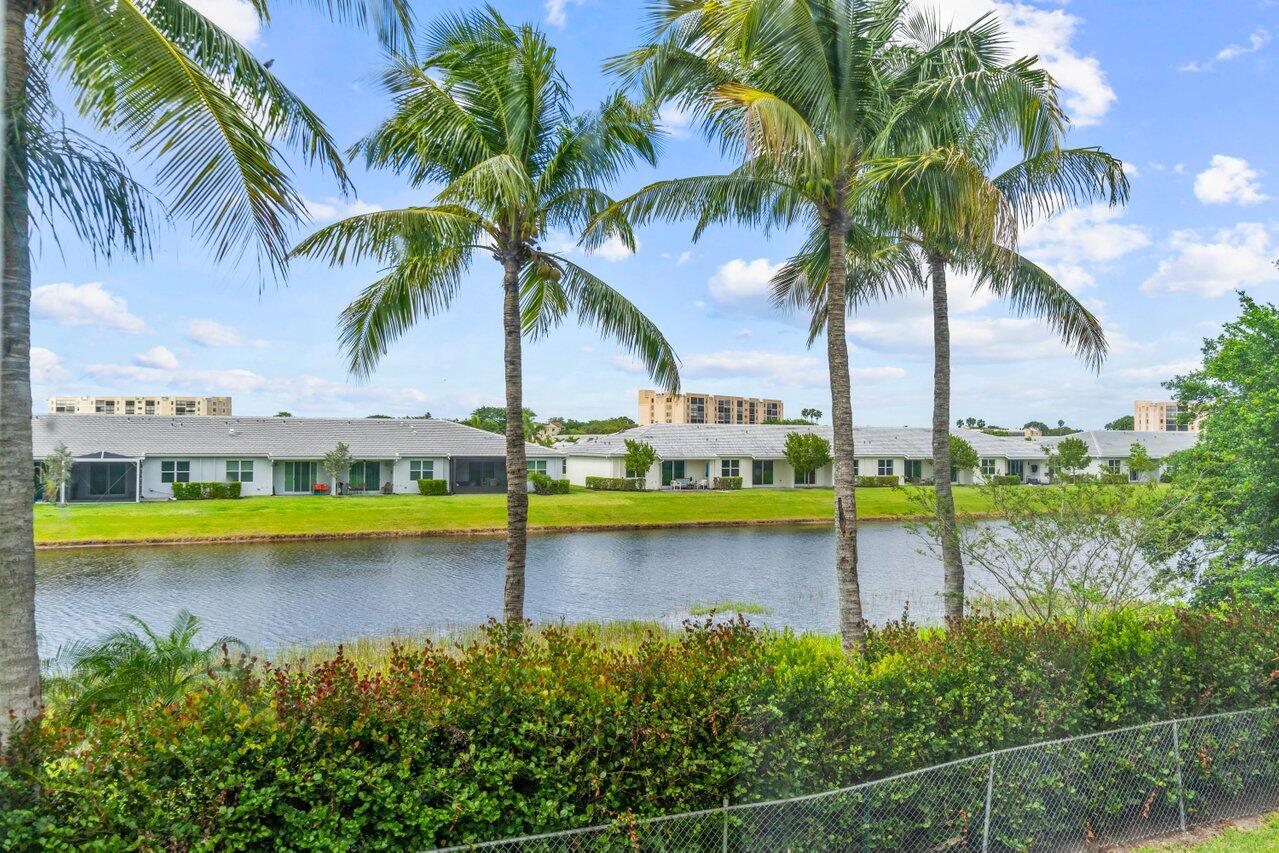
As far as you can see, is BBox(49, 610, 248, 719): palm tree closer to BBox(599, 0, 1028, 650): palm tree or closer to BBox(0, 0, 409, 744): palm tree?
BBox(0, 0, 409, 744): palm tree

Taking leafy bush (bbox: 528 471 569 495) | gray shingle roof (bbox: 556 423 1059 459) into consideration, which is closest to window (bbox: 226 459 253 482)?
leafy bush (bbox: 528 471 569 495)

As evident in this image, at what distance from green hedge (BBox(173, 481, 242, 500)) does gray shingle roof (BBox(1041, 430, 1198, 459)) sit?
5739 cm

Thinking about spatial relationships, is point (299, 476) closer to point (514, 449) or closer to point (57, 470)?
point (57, 470)

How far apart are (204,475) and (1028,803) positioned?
42201mm

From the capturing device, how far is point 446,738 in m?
4.75

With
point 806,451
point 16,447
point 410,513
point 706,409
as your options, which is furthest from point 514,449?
point 706,409

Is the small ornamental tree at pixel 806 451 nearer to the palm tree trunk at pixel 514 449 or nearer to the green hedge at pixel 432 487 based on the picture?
the green hedge at pixel 432 487

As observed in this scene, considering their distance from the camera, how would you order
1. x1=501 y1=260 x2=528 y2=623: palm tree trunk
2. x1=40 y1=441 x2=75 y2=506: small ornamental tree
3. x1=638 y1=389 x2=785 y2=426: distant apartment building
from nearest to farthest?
1. x1=501 y1=260 x2=528 y2=623: palm tree trunk
2. x1=40 y1=441 x2=75 y2=506: small ornamental tree
3. x1=638 y1=389 x2=785 y2=426: distant apartment building

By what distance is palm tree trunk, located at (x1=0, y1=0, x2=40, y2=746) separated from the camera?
505 cm

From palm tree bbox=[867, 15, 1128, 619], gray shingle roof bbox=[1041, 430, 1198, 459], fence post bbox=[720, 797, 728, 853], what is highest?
palm tree bbox=[867, 15, 1128, 619]

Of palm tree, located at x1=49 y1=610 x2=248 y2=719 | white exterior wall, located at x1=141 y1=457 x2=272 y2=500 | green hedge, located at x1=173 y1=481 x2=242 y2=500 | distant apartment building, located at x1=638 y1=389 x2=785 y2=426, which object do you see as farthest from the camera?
distant apartment building, located at x1=638 y1=389 x2=785 y2=426

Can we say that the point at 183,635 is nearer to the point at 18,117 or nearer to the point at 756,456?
the point at 18,117

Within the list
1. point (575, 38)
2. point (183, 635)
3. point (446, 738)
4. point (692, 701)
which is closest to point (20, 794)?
point (446, 738)

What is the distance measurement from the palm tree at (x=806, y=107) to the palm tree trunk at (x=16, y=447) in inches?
241
